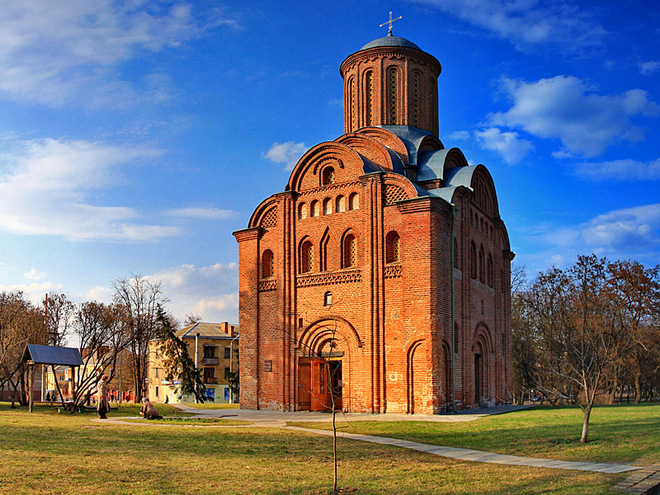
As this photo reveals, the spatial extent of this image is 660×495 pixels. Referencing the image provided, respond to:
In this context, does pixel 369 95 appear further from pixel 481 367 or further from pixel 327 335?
pixel 481 367

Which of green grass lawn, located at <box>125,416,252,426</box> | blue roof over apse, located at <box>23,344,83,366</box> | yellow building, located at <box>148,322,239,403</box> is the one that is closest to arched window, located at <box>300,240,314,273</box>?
green grass lawn, located at <box>125,416,252,426</box>

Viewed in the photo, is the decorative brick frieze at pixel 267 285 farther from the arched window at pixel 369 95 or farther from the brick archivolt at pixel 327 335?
the arched window at pixel 369 95

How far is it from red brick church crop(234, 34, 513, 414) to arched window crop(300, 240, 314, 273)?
0.24 feet

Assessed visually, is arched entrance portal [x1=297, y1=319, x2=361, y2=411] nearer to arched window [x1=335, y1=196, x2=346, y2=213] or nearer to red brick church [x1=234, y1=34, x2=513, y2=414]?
red brick church [x1=234, y1=34, x2=513, y2=414]

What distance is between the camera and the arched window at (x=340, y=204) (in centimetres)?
2585

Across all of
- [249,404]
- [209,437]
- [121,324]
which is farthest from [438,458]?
[121,324]

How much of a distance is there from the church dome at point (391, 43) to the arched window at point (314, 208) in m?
8.73

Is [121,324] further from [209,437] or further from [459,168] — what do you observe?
[209,437]

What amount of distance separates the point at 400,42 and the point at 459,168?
709cm

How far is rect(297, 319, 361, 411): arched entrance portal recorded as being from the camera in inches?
970

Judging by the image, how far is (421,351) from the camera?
74.5ft

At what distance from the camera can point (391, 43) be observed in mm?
30312

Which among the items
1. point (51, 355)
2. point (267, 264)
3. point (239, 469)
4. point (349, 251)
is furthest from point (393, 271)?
point (239, 469)

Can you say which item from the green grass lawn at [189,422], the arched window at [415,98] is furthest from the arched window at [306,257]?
the arched window at [415,98]
